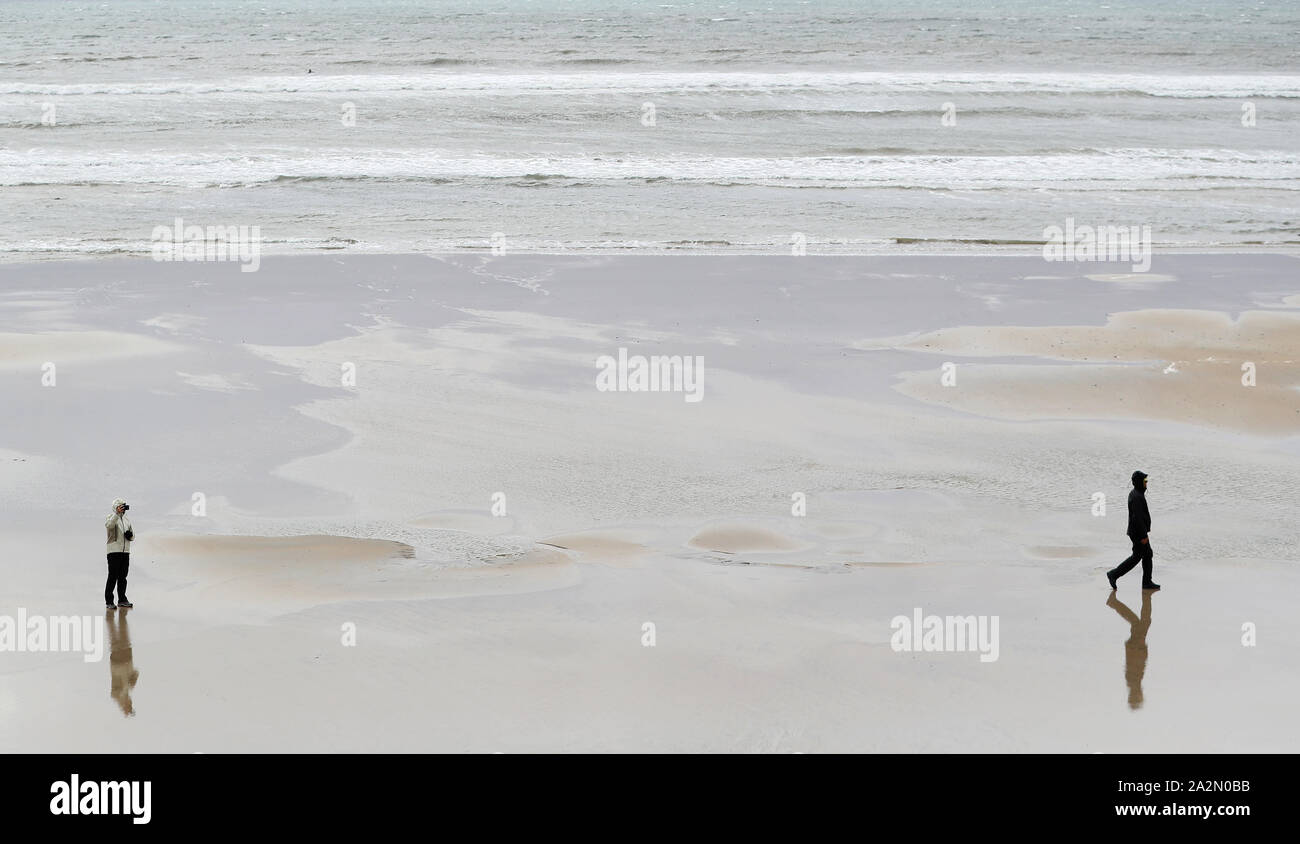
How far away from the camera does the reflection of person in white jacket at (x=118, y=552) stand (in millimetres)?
10117

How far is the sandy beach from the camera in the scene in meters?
8.87

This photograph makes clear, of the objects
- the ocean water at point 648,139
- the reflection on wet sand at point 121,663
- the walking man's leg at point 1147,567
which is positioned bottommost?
the reflection on wet sand at point 121,663

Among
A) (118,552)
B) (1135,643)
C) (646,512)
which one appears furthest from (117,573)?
(1135,643)

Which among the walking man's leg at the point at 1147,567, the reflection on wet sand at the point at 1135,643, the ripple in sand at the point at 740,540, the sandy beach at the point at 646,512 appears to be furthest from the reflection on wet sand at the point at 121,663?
the walking man's leg at the point at 1147,567

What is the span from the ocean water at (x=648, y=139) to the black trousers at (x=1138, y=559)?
1428 centimetres

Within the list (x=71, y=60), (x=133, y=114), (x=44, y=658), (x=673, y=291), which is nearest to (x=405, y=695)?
(x=44, y=658)

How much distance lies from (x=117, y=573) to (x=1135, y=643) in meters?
7.96

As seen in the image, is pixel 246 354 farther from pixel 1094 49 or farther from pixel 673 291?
pixel 1094 49

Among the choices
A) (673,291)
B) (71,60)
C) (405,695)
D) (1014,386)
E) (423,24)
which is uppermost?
(423,24)

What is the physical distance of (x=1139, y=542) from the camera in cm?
1066

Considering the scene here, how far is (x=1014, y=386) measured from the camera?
16.3 m

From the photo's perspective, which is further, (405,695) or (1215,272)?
(1215,272)

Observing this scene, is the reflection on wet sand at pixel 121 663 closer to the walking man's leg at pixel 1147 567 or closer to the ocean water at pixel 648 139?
the walking man's leg at pixel 1147 567

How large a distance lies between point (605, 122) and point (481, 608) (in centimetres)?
3302
